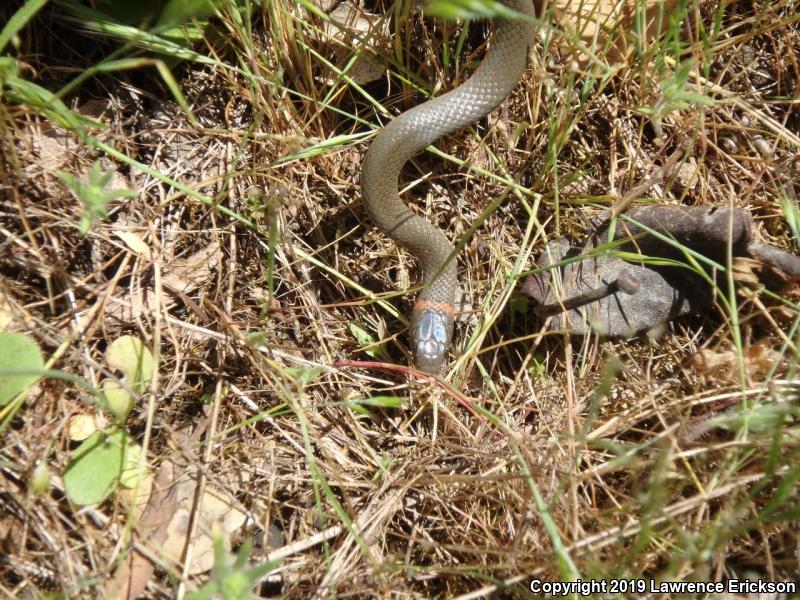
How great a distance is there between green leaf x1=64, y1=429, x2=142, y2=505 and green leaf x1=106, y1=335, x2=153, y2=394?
0.20 m

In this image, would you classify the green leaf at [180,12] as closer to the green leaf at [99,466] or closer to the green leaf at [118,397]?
the green leaf at [118,397]

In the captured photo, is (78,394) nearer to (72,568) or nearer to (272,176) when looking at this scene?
(72,568)

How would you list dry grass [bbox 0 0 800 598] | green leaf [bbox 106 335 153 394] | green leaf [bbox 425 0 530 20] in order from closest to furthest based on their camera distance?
green leaf [bbox 425 0 530 20] < dry grass [bbox 0 0 800 598] < green leaf [bbox 106 335 153 394]

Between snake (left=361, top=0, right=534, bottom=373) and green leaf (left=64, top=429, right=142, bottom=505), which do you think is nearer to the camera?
green leaf (left=64, top=429, right=142, bottom=505)

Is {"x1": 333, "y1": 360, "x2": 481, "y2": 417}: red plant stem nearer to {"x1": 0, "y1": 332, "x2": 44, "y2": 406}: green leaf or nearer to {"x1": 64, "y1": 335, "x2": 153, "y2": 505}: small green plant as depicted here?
{"x1": 64, "y1": 335, "x2": 153, "y2": 505}: small green plant

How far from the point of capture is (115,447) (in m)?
2.30

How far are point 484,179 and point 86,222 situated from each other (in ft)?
5.87

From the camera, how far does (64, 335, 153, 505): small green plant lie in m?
2.21

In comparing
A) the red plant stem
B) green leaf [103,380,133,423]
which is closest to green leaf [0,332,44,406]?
green leaf [103,380,133,423]

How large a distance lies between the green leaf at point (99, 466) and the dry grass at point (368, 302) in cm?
8

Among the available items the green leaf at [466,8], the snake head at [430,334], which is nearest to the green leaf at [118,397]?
the snake head at [430,334]

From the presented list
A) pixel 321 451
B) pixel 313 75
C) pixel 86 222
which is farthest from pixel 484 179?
pixel 86 222

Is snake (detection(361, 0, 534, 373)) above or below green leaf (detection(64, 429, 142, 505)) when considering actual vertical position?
above

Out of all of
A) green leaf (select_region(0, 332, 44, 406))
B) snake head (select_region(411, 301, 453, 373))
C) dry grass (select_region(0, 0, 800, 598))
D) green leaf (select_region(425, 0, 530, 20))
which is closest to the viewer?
green leaf (select_region(425, 0, 530, 20))
